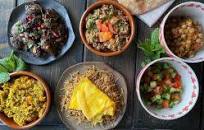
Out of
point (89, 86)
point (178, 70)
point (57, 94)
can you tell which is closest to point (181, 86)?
point (178, 70)

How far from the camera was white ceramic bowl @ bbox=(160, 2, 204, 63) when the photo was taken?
1294 mm

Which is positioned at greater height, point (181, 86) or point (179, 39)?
point (179, 39)

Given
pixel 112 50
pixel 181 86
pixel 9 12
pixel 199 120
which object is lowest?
pixel 199 120

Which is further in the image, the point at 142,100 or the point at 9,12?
the point at 9,12

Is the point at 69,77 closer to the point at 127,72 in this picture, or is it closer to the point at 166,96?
the point at 127,72

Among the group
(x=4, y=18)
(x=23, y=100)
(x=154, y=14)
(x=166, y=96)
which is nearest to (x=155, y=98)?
(x=166, y=96)

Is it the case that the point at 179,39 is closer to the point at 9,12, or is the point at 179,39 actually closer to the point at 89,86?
the point at 89,86

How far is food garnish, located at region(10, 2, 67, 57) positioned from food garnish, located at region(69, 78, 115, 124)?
15 cm

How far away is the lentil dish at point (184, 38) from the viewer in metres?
1.32

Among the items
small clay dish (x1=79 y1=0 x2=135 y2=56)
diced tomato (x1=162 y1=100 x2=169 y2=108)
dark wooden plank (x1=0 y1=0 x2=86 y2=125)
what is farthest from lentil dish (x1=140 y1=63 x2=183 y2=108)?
dark wooden plank (x1=0 y1=0 x2=86 y2=125)

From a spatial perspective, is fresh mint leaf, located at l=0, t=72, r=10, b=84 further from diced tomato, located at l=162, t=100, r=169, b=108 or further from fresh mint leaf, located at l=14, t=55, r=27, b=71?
diced tomato, located at l=162, t=100, r=169, b=108

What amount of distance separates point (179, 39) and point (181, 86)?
0.14m

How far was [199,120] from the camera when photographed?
4.62 feet

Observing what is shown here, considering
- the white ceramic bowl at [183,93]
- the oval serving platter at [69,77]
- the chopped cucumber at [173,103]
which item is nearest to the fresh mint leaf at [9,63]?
the oval serving platter at [69,77]
